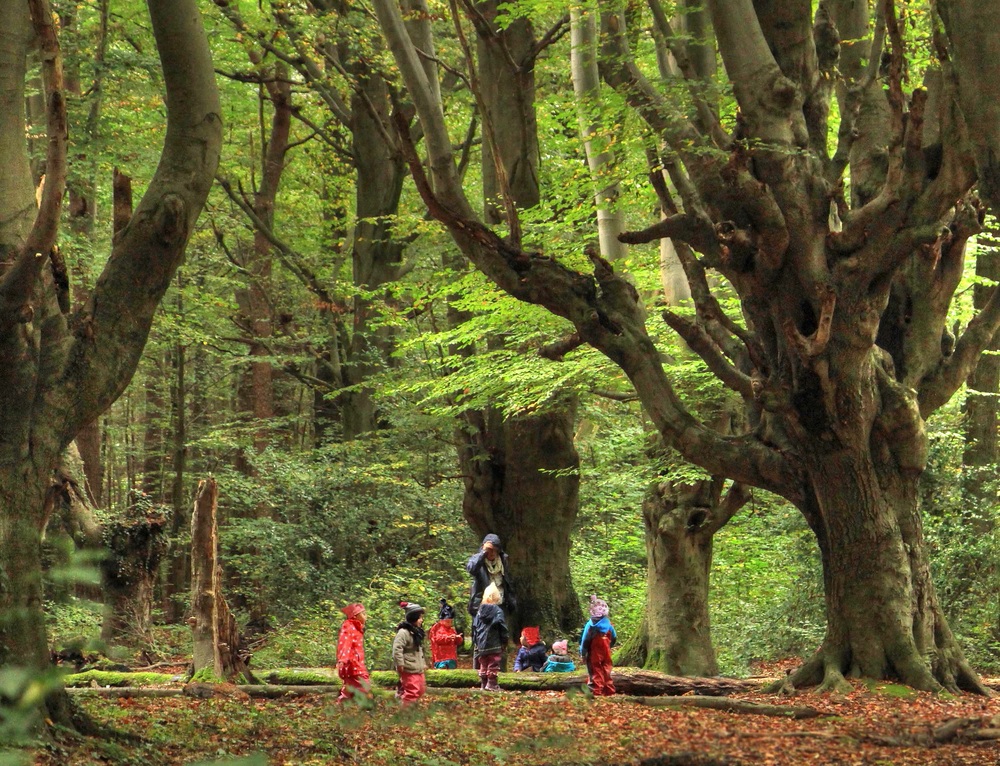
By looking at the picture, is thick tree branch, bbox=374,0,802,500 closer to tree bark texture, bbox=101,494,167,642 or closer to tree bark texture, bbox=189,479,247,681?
tree bark texture, bbox=189,479,247,681

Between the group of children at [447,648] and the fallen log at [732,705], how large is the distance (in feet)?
2.63

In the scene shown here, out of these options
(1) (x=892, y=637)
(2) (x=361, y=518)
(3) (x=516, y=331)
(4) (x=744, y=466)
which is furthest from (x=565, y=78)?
(1) (x=892, y=637)

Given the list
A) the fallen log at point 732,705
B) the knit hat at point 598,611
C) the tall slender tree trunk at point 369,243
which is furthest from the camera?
Result: the tall slender tree trunk at point 369,243

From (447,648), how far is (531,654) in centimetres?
126

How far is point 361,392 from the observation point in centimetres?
1927

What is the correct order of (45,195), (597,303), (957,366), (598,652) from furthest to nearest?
(957,366), (598,652), (597,303), (45,195)

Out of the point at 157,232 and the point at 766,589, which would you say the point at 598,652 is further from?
the point at 766,589

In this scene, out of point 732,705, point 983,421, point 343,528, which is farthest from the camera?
point 343,528

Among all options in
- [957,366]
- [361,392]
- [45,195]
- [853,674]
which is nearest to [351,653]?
[853,674]

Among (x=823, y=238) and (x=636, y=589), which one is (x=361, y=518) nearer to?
(x=636, y=589)

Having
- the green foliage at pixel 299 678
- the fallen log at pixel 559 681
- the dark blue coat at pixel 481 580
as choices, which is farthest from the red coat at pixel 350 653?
the dark blue coat at pixel 481 580

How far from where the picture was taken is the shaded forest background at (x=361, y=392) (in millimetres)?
13406

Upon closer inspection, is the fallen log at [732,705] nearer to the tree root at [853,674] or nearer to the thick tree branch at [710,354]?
the tree root at [853,674]

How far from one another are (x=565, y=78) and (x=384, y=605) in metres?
10.6
